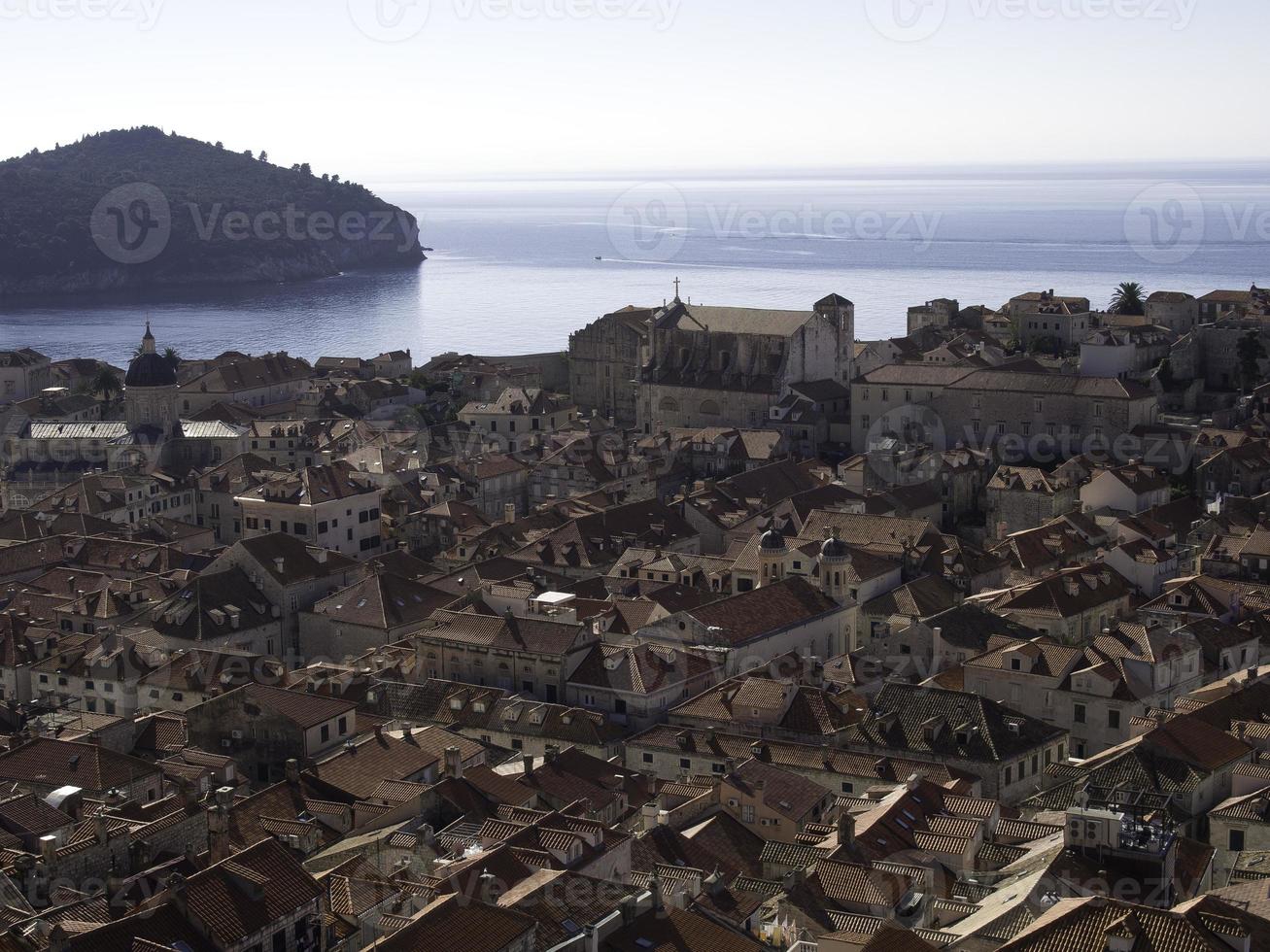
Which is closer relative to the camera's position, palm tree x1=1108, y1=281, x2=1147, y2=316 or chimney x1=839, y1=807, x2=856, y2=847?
chimney x1=839, y1=807, x2=856, y2=847

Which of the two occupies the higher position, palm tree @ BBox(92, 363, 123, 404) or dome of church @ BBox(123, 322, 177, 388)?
dome of church @ BBox(123, 322, 177, 388)

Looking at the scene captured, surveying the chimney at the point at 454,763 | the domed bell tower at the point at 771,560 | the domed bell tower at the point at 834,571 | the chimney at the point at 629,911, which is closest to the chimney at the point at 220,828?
the chimney at the point at 454,763

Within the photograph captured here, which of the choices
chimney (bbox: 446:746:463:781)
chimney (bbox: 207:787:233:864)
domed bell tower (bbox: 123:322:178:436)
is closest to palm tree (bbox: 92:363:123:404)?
domed bell tower (bbox: 123:322:178:436)

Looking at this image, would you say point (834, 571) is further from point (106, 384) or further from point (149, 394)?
point (106, 384)

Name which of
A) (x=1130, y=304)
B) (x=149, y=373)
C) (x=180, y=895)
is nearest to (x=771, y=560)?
(x=180, y=895)

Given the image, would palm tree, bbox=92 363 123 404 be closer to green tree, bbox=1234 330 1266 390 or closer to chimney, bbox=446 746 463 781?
green tree, bbox=1234 330 1266 390

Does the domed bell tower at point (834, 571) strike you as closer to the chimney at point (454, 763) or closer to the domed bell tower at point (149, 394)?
the chimney at point (454, 763)
